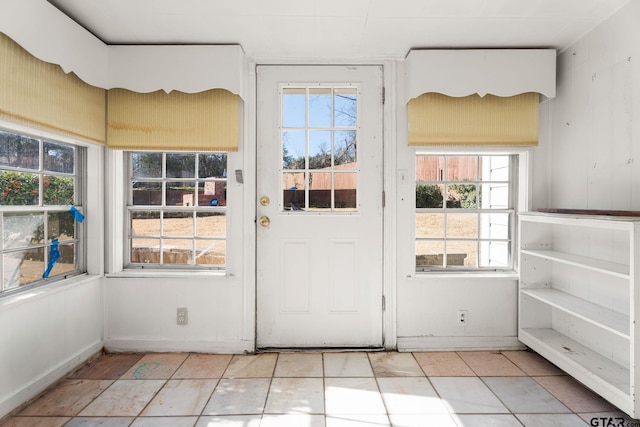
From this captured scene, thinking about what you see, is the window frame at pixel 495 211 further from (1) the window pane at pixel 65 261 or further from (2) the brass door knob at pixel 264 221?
(1) the window pane at pixel 65 261

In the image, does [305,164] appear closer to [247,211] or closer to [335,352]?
[247,211]

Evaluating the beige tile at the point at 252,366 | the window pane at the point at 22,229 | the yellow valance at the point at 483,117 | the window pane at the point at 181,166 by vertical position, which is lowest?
the beige tile at the point at 252,366

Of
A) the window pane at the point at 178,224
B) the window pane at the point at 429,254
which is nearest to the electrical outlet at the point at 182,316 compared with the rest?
the window pane at the point at 178,224

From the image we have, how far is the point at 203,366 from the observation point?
264 centimetres

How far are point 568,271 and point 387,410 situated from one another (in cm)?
170

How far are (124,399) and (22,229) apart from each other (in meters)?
1.20

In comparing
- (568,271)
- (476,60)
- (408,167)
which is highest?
(476,60)

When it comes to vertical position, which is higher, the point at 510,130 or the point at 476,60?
the point at 476,60

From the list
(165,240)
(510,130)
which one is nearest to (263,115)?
(165,240)

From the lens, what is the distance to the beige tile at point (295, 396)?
6.90 feet

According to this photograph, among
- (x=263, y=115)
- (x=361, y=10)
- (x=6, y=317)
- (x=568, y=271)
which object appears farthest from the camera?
(x=263, y=115)

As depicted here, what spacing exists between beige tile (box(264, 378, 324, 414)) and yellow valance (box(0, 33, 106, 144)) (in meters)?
2.09

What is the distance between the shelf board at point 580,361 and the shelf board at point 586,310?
0.28m

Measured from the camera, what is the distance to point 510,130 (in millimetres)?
2803
